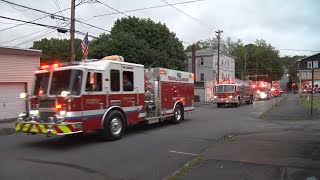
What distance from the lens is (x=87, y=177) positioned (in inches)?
288

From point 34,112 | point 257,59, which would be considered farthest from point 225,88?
point 257,59

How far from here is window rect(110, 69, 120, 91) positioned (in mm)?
12320

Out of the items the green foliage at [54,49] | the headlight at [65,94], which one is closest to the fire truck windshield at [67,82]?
the headlight at [65,94]

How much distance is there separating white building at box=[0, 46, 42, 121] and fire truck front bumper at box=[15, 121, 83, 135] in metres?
10.3

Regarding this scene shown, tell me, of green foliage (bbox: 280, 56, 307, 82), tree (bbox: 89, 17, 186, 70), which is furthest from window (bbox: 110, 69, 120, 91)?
green foliage (bbox: 280, 56, 307, 82)

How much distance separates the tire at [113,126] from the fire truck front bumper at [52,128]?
1.20 m

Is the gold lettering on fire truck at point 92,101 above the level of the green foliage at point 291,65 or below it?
below

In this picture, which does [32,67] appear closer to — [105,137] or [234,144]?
[105,137]

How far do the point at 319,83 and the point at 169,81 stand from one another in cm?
8463

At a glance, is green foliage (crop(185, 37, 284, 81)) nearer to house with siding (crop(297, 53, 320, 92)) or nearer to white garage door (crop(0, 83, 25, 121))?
house with siding (crop(297, 53, 320, 92))

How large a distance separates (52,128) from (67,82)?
152 centimetres

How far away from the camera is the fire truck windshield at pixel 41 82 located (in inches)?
455

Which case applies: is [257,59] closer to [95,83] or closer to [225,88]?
[225,88]

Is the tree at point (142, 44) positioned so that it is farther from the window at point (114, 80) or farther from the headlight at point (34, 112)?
the headlight at point (34, 112)
